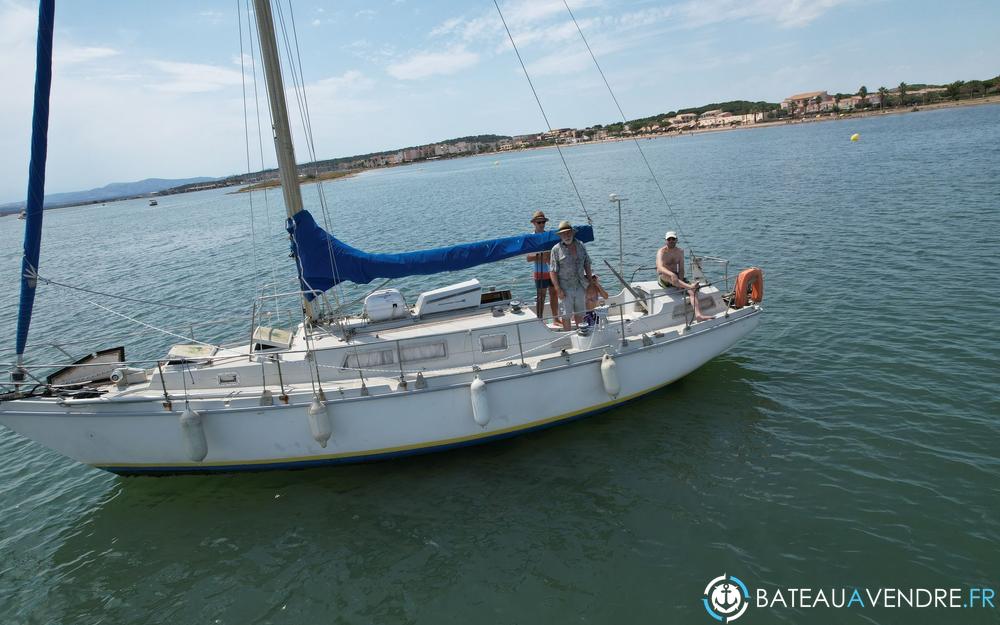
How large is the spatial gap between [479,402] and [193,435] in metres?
3.91

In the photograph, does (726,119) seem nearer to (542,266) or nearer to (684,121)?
(684,121)

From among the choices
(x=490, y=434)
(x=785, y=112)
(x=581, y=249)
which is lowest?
(x=490, y=434)

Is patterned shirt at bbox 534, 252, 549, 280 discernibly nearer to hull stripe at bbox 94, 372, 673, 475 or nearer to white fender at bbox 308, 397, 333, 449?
hull stripe at bbox 94, 372, 673, 475

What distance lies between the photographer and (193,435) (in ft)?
23.8

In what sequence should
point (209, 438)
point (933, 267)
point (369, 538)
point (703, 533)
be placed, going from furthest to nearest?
point (933, 267) < point (209, 438) < point (369, 538) < point (703, 533)

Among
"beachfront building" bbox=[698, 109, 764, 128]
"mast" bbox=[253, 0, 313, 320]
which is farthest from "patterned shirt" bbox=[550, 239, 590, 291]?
"beachfront building" bbox=[698, 109, 764, 128]

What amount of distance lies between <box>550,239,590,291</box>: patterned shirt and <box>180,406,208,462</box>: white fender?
5.61 meters

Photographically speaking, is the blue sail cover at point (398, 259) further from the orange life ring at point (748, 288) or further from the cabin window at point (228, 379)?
the orange life ring at point (748, 288)

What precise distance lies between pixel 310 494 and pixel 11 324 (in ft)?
55.1

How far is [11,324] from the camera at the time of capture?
57.9ft

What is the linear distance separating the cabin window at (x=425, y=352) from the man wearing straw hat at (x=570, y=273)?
6.73ft

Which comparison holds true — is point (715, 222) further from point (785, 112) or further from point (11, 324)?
point (785, 112)

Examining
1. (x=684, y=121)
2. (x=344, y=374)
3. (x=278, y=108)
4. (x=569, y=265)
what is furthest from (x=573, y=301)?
(x=684, y=121)

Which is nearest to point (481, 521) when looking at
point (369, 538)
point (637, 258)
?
point (369, 538)
